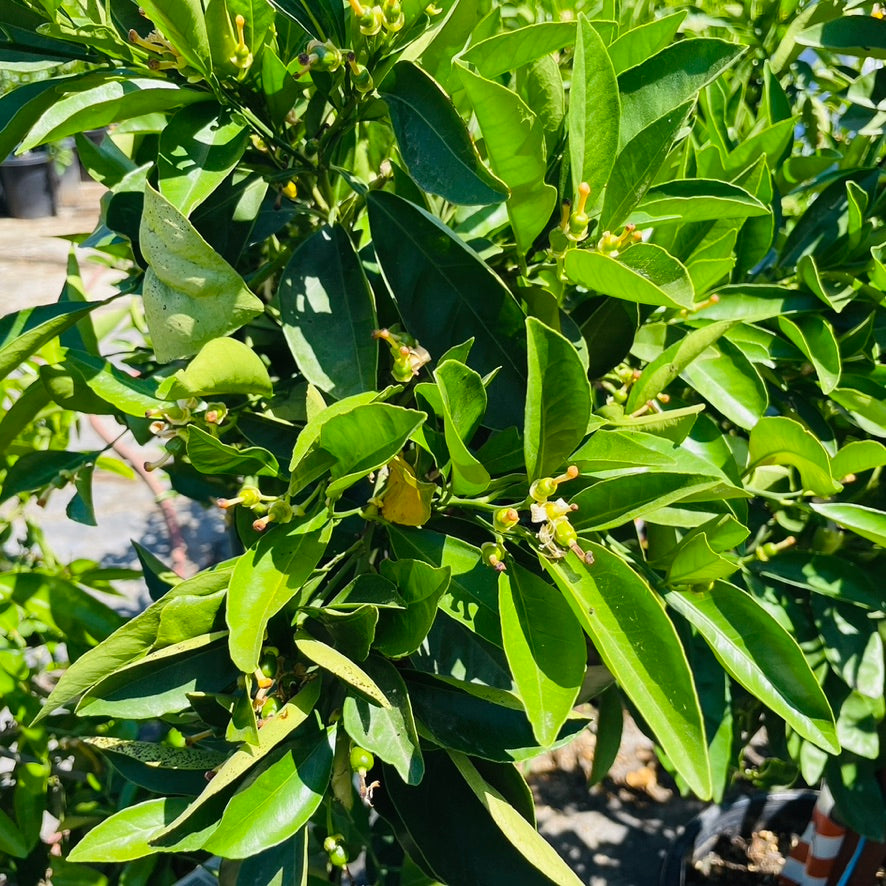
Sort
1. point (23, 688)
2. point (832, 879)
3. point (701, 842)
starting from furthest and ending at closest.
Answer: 1. point (701, 842)
2. point (832, 879)
3. point (23, 688)

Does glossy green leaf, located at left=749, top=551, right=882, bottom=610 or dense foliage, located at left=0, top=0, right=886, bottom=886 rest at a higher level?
dense foliage, located at left=0, top=0, right=886, bottom=886

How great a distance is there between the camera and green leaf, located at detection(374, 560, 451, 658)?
1.72 ft

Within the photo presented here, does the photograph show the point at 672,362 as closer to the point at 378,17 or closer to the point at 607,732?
the point at 378,17

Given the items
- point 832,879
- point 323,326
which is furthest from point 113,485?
point 323,326

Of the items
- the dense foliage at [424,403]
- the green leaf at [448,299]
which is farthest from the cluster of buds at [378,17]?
the green leaf at [448,299]

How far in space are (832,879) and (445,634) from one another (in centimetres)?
119

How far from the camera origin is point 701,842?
1620 millimetres

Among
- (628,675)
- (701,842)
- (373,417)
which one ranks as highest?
(373,417)

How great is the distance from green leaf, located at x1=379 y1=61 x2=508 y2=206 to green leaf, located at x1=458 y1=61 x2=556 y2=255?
0.02 m

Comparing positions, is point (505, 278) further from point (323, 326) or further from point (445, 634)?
point (445, 634)

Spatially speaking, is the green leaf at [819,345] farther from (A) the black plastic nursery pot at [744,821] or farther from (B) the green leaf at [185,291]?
(A) the black plastic nursery pot at [744,821]

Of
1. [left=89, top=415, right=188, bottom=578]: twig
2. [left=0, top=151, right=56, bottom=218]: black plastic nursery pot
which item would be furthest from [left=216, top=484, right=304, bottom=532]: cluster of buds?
[left=0, top=151, right=56, bottom=218]: black plastic nursery pot

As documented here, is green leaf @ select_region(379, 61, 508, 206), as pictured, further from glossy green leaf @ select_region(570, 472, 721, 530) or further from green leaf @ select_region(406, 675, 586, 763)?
green leaf @ select_region(406, 675, 586, 763)

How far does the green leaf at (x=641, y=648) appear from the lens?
48 centimetres
